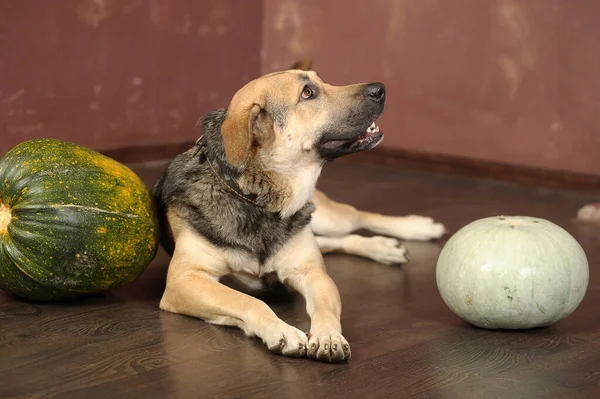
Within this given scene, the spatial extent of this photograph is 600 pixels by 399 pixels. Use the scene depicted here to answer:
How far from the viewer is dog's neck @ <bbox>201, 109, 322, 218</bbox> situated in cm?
366

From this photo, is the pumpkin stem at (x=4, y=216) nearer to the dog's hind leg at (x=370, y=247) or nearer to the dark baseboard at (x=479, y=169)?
the dog's hind leg at (x=370, y=247)

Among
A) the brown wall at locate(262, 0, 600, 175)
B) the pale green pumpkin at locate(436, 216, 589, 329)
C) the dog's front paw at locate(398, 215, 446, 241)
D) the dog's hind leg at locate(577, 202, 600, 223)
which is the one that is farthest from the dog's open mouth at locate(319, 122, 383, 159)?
the brown wall at locate(262, 0, 600, 175)

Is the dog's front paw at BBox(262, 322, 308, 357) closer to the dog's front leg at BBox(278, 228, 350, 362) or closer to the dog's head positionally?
the dog's front leg at BBox(278, 228, 350, 362)

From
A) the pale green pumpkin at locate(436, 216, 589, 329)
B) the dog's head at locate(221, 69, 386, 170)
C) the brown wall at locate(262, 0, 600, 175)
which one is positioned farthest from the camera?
the brown wall at locate(262, 0, 600, 175)

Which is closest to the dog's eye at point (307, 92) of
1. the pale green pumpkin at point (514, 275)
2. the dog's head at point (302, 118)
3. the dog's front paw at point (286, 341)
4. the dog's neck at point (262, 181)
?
the dog's head at point (302, 118)

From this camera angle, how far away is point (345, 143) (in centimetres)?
370

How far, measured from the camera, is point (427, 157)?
22.9ft

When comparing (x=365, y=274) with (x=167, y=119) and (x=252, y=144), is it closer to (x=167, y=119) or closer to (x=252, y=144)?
(x=252, y=144)

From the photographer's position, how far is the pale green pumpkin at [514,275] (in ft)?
10.9

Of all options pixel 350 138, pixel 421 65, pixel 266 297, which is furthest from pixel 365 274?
pixel 421 65

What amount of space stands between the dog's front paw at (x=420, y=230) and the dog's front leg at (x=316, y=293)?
4.06ft

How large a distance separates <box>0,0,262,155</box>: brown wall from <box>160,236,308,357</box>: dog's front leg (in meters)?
2.97

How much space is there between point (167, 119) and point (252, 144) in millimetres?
3730

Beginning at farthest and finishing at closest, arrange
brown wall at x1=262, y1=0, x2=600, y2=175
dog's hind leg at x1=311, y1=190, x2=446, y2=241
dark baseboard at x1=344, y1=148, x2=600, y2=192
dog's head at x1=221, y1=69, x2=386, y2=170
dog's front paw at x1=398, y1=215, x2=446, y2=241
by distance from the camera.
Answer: dark baseboard at x1=344, y1=148, x2=600, y2=192 < brown wall at x1=262, y1=0, x2=600, y2=175 < dog's front paw at x1=398, y1=215, x2=446, y2=241 < dog's hind leg at x1=311, y1=190, x2=446, y2=241 < dog's head at x1=221, y1=69, x2=386, y2=170
